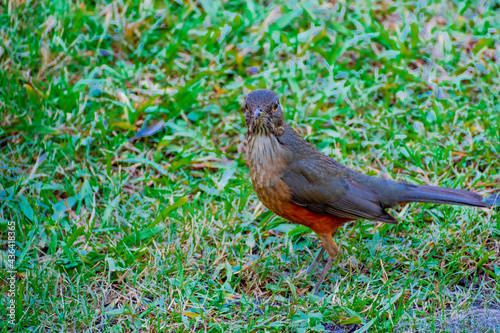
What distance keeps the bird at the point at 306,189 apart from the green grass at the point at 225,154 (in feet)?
1.55

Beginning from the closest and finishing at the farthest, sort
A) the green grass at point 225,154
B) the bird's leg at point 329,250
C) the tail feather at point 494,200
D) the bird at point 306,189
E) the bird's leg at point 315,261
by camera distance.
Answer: the green grass at point 225,154 → the bird at point 306,189 → the bird's leg at point 329,250 → the bird's leg at point 315,261 → the tail feather at point 494,200

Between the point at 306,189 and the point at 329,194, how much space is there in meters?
0.21

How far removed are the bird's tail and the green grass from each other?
51 centimetres

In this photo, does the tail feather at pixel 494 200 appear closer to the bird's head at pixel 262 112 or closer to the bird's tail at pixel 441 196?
the bird's tail at pixel 441 196

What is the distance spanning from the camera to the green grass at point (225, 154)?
189 inches

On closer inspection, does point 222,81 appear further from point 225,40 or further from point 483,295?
point 483,295

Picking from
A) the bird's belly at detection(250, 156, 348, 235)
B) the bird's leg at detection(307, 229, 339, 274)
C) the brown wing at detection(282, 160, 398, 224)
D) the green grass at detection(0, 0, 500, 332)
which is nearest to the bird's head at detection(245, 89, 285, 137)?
the bird's belly at detection(250, 156, 348, 235)

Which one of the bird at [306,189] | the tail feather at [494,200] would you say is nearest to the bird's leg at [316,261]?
the bird at [306,189]

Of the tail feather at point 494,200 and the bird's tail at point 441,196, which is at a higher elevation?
the bird's tail at point 441,196

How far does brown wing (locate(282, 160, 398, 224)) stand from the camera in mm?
4961

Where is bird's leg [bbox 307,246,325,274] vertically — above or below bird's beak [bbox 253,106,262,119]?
below

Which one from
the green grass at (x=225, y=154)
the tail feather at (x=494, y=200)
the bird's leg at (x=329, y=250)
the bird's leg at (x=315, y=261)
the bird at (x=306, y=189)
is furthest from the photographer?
the tail feather at (x=494, y=200)

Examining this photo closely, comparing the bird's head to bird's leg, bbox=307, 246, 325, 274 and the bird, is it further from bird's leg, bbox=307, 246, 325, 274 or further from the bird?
bird's leg, bbox=307, 246, 325, 274

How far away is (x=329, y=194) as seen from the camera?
5047 mm
